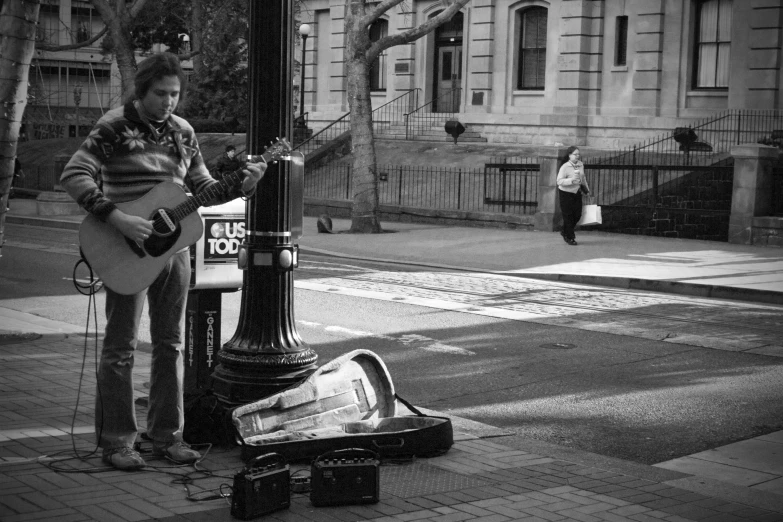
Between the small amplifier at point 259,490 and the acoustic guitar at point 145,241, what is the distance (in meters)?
1.18

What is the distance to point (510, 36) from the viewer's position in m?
34.6

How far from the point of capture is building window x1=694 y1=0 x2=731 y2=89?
3016 cm

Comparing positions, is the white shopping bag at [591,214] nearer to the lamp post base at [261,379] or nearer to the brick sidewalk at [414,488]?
the brick sidewalk at [414,488]

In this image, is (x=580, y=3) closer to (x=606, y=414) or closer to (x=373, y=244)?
(x=373, y=244)

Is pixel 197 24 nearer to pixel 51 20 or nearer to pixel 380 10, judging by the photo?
A: pixel 380 10

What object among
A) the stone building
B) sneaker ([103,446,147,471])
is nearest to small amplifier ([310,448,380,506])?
sneaker ([103,446,147,471])

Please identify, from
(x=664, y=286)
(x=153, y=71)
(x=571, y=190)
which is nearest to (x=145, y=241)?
(x=153, y=71)

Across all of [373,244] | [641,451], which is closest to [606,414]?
[641,451]

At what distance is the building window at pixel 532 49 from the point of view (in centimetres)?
3412

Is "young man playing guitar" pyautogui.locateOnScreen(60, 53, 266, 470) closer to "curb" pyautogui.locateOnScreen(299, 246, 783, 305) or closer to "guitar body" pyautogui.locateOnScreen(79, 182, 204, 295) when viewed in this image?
"guitar body" pyautogui.locateOnScreen(79, 182, 204, 295)

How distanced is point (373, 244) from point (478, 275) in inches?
196

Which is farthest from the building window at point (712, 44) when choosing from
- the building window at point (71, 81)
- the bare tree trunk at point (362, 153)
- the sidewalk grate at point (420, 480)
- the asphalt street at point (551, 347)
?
the building window at point (71, 81)

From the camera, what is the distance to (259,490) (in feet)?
16.2

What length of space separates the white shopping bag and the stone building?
987 cm
